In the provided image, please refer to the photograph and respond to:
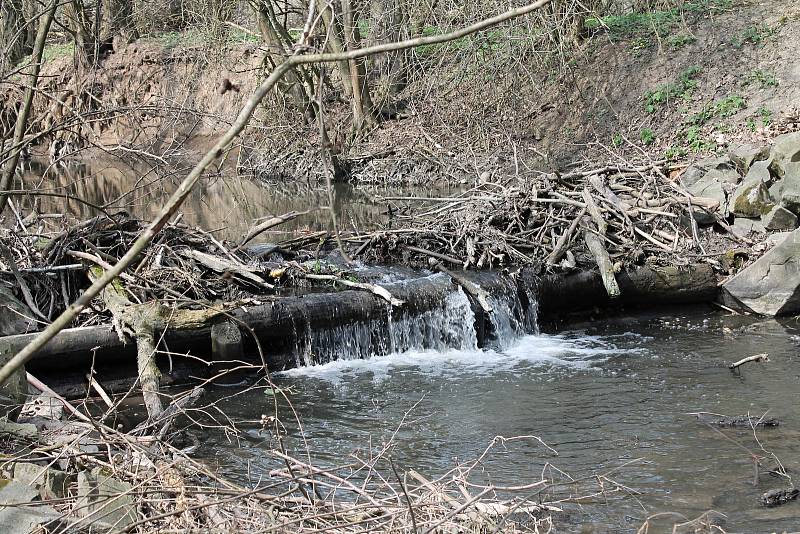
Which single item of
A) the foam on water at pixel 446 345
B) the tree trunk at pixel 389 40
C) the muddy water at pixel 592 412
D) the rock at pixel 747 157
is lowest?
the muddy water at pixel 592 412

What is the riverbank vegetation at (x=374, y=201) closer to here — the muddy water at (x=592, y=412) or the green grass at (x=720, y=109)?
the green grass at (x=720, y=109)

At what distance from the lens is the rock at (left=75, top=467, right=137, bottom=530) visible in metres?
3.84

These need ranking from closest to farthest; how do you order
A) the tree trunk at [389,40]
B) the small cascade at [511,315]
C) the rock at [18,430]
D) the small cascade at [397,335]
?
the rock at [18,430]
the small cascade at [397,335]
the small cascade at [511,315]
the tree trunk at [389,40]

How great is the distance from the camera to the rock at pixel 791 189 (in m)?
10.7

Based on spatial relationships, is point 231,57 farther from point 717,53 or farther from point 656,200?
point 656,200

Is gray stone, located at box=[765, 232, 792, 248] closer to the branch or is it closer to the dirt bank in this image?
the dirt bank

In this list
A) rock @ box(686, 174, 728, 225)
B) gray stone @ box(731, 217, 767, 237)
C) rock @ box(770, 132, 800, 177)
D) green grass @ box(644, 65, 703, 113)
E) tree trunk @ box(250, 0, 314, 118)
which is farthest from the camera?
green grass @ box(644, 65, 703, 113)

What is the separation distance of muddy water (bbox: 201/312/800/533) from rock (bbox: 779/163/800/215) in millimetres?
1796

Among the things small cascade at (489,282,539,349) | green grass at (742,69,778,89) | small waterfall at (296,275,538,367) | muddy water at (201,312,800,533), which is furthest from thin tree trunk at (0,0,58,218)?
green grass at (742,69,778,89)

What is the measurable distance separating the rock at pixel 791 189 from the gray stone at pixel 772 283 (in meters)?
1.10

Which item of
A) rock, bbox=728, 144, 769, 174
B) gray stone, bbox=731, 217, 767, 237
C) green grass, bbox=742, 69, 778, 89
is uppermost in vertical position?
green grass, bbox=742, 69, 778, 89

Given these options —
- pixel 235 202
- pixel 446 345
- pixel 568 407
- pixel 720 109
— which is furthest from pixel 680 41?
Answer: pixel 568 407

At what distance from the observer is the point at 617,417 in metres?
7.29

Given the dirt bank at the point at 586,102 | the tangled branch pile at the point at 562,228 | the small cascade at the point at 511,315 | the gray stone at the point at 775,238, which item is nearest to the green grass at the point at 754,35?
the dirt bank at the point at 586,102
